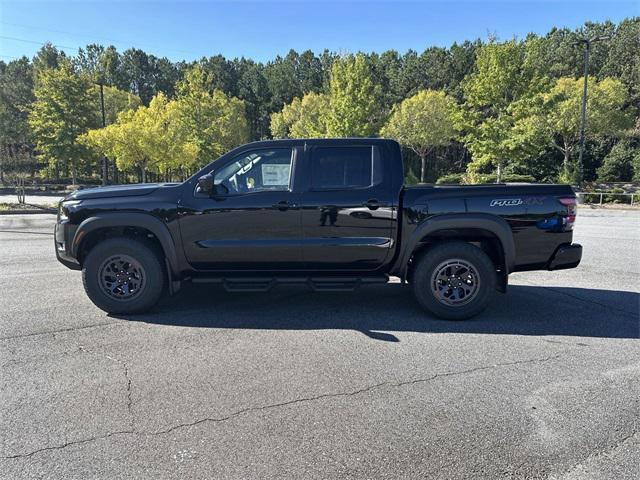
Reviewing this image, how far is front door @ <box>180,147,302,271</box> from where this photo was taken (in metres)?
4.72

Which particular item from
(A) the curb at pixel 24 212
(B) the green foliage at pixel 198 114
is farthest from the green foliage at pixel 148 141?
(A) the curb at pixel 24 212

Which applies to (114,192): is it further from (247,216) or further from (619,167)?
(619,167)

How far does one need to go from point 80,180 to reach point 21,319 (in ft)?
168

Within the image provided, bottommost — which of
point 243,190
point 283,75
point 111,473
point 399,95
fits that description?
point 111,473

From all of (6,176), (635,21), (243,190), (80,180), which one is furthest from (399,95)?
(243,190)

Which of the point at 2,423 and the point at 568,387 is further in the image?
the point at 568,387

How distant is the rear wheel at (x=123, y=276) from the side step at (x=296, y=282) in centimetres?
50

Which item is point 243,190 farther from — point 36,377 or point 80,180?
point 80,180

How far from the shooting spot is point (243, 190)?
15.7 feet

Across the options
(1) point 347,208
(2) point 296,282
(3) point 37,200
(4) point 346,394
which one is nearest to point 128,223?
(2) point 296,282

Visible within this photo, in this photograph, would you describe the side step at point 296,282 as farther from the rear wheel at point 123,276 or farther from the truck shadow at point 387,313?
the rear wheel at point 123,276

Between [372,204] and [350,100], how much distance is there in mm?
28193

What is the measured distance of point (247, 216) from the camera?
4715 millimetres

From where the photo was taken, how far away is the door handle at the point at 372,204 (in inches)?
185
